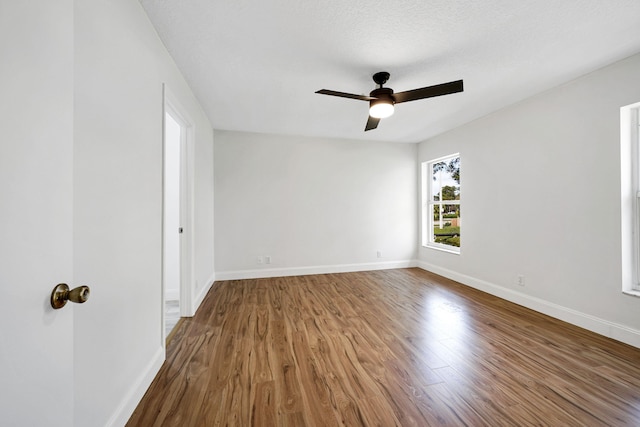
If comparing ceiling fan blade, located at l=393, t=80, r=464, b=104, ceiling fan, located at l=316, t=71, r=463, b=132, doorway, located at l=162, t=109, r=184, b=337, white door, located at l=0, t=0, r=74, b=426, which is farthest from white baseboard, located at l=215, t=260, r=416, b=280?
white door, located at l=0, t=0, r=74, b=426

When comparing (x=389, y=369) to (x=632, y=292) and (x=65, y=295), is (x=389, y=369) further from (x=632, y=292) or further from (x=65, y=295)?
(x=632, y=292)

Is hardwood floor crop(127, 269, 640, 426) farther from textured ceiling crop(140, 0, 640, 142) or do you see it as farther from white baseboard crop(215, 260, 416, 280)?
textured ceiling crop(140, 0, 640, 142)

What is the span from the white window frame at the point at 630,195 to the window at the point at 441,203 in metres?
1.96

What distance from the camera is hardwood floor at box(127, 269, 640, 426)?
1.46 metres

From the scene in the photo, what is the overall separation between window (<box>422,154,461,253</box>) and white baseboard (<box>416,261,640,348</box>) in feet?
2.38

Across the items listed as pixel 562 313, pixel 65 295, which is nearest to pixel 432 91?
pixel 65 295

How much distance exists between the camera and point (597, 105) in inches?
94.3

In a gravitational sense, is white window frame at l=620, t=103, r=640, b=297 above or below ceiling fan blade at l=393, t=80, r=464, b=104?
below

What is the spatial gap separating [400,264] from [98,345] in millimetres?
4558

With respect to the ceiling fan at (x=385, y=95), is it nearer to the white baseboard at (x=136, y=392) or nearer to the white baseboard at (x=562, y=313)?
the white baseboard at (x=136, y=392)

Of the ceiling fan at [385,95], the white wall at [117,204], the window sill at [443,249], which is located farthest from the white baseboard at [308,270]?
the ceiling fan at [385,95]

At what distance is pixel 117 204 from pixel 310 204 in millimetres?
3292

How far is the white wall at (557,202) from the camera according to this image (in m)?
2.30

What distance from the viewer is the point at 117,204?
1.36 meters
